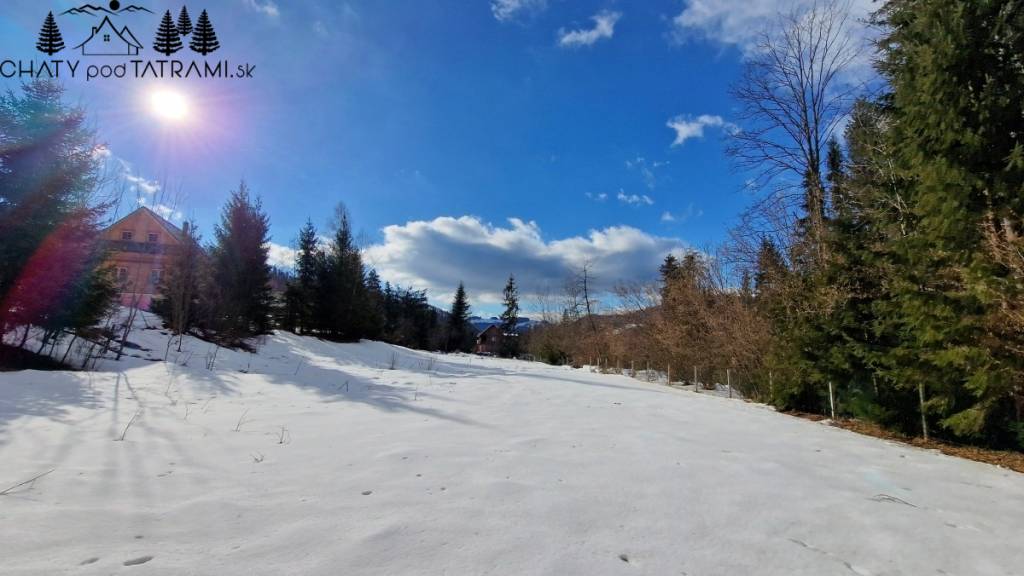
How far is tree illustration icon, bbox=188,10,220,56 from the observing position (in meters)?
7.57

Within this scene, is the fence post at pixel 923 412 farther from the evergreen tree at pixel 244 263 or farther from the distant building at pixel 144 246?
the distant building at pixel 144 246

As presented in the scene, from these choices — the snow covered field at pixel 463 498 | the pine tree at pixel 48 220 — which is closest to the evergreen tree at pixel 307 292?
the pine tree at pixel 48 220

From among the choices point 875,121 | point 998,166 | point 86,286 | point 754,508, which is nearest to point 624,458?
point 754,508

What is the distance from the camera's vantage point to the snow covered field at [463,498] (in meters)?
1.91

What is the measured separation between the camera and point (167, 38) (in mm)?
7473

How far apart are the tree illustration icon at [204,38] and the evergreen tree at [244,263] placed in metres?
12.5

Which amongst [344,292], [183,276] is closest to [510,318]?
[344,292]

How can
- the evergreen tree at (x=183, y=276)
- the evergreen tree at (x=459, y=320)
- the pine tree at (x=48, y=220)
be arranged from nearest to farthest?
the pine tree at (x=48, y=220), the evergreen tree at (x=183, y=276), the evergreen tree at (x=459, y=320)

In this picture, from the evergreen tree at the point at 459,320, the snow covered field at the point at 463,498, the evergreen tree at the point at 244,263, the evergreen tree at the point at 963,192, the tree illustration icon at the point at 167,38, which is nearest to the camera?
the snow covered field at the point at 463,498

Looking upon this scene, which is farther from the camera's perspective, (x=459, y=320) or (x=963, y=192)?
(x=459, y=320)

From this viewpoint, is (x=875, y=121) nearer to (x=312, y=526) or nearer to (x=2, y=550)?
(x=312, y=526)

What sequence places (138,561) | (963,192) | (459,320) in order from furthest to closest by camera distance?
(459,320)
(963,192)
(138,561)

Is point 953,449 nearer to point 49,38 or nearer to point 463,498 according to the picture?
point 463,498

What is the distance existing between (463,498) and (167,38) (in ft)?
31.4
